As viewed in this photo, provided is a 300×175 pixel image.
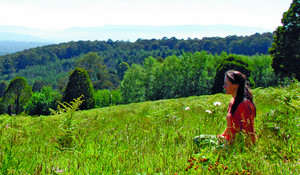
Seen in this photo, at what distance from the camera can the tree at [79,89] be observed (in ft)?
126

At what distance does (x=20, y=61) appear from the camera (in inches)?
6644

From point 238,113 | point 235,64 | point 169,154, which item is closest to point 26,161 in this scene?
point 169,154

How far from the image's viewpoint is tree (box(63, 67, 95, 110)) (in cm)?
3834

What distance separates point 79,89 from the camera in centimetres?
3872

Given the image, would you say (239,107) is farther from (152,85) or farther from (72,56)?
(72,56)

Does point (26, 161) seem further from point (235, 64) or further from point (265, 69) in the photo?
point (265, 69)

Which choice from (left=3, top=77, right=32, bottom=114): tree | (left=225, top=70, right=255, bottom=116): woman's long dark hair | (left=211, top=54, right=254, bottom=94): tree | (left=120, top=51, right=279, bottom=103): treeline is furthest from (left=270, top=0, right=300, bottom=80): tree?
(left=3, top=77, right=32, bottom=114): tree

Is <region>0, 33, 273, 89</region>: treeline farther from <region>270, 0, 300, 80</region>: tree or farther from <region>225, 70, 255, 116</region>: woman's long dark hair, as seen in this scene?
<region>225, 70, 255, 116</region>: woman's long dark hair

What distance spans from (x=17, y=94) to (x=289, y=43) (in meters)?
49.5

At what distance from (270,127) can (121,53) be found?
19283 cm

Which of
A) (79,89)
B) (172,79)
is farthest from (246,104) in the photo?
(172,79)

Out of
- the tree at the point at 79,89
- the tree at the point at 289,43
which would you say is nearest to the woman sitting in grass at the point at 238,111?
the tree at the point at 289,43

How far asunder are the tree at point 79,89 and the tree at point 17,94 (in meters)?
15.4

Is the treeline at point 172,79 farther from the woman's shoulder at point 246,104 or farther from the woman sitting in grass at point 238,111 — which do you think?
the woman's shoulder at point 246,104
